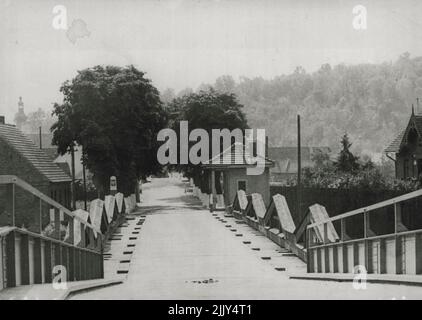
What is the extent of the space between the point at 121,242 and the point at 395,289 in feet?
52.6

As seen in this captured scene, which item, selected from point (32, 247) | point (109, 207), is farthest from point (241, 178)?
point (32, 247)

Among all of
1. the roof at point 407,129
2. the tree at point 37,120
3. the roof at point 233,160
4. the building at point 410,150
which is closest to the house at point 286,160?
the tree at point 37,120

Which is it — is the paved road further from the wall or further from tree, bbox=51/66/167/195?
tree, bbox=51/66/167/195

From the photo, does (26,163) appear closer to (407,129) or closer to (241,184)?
(241,184)

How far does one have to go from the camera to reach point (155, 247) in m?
21.1

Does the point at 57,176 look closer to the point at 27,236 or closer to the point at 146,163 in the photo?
the point at 146,163

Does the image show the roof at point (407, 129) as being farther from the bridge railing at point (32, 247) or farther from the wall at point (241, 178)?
the bridge railing at point (32, 247)

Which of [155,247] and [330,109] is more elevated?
[330,109]

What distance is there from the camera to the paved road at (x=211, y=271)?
26.8ft

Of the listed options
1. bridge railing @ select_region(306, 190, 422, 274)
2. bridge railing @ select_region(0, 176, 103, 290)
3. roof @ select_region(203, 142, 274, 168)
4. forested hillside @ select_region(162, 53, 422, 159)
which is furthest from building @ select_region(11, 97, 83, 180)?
forested hillside @ select_region(162, 53, 422, 159)

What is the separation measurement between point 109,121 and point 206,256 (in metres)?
25.8

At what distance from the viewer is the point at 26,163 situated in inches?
1588

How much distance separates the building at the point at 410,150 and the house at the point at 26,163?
788 inches

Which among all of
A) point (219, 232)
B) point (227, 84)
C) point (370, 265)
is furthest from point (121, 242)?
point (227, 84)
